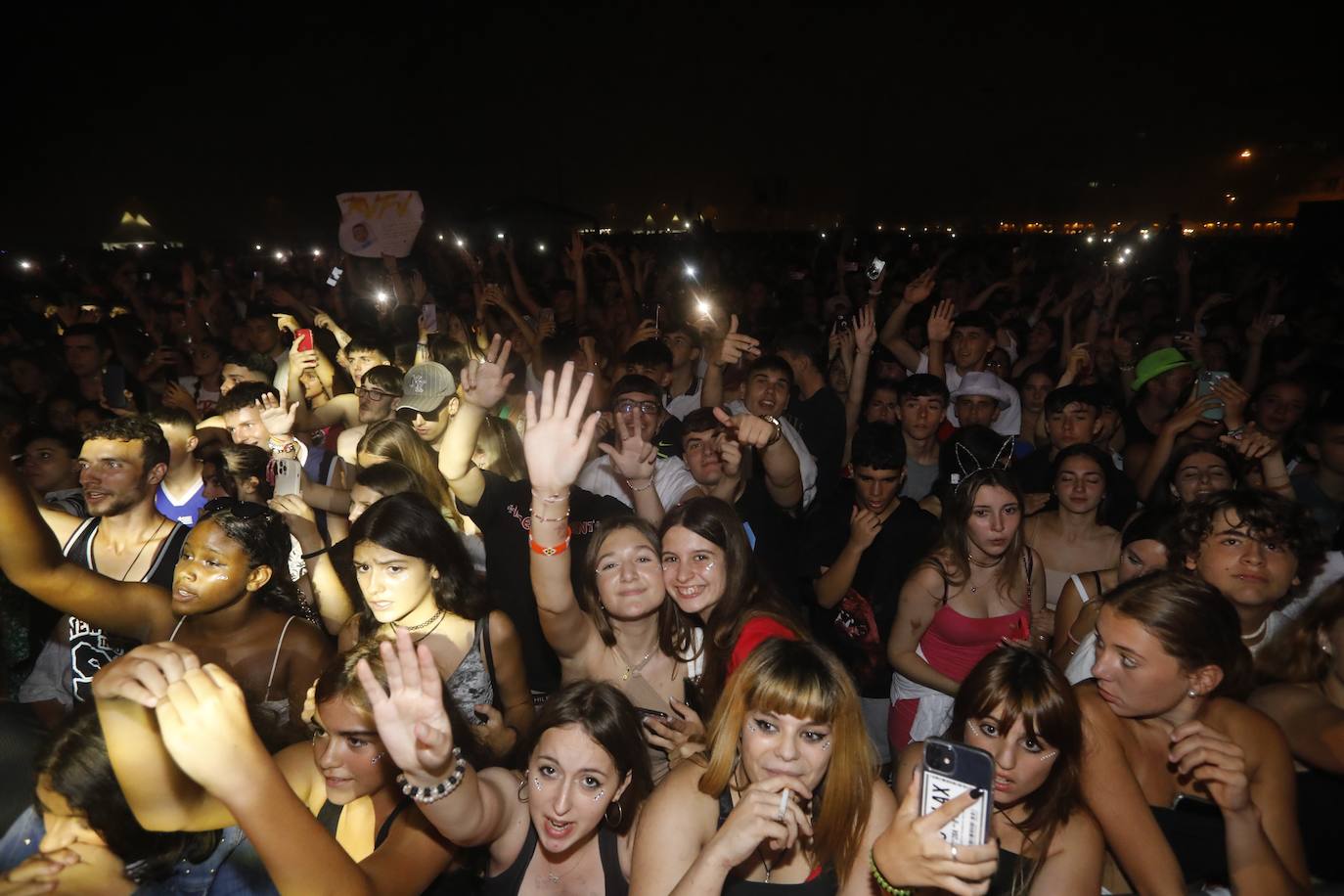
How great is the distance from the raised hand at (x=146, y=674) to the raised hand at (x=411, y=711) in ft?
1.31

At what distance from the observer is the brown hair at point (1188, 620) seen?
2.06 m

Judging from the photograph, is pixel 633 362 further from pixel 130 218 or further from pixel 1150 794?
pixel 130 218

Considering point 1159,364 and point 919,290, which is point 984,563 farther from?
point 919,290

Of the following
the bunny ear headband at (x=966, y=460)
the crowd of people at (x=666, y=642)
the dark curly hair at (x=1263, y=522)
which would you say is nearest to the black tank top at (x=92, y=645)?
the crowd of people at (x=666, y=642)

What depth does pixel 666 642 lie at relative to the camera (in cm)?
277

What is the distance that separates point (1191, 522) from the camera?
2.72m

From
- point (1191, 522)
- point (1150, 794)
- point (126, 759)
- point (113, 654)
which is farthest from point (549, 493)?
point (1191, 522)

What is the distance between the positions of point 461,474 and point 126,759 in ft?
7.07

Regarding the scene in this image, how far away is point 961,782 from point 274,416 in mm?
3932

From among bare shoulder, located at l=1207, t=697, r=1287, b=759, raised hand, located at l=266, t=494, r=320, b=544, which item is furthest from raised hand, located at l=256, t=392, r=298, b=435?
bare shoulder, located at l=1207, t=697, r=1287, b=759

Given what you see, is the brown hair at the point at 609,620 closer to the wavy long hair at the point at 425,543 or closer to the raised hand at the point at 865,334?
the wavy long hair at the point at 425,543

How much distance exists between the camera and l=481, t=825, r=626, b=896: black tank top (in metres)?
1.96

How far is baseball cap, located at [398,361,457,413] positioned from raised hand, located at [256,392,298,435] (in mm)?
683

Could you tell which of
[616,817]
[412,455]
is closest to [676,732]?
[616,817]
